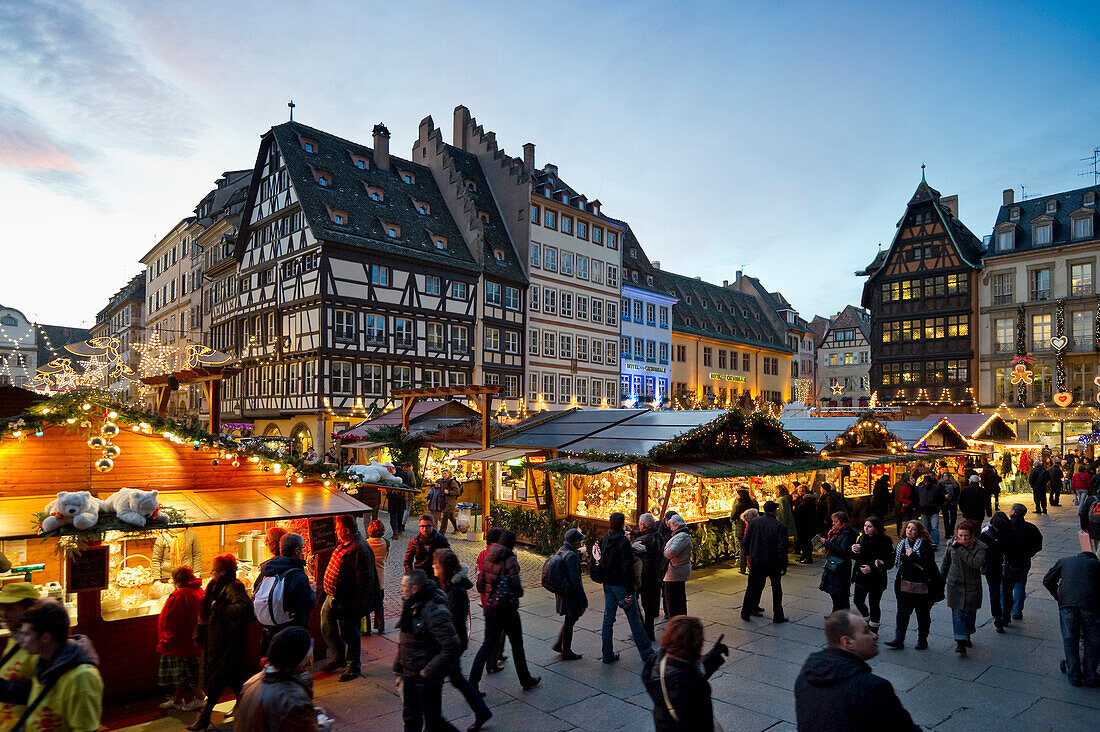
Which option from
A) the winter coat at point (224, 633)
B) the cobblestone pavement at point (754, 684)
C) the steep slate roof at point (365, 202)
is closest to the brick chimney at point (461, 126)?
the steep slate roof at point (365, 202)

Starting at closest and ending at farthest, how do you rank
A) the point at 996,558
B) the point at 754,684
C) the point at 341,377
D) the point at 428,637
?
the point at 428,637 < the point at 754,684 < the point at 996,558 < the point at 341,377

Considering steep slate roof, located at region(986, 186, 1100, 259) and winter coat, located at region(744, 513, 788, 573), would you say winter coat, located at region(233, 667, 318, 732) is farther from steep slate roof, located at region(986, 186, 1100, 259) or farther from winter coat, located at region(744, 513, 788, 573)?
steep slate roof, located at region(986, 186, 1100, 259)

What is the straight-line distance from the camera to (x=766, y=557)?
9289mm

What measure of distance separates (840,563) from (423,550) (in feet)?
16.4

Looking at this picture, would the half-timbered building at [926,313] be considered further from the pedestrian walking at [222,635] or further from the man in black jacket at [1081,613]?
the pedestrian walking at [222,635]

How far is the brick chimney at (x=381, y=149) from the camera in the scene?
39156mm

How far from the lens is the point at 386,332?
113ft

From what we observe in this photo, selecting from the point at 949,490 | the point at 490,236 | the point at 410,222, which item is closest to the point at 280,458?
the point at 949,490

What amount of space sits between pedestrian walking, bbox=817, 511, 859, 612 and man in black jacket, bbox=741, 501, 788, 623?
57 centimetres

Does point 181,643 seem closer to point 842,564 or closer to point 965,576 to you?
point 842,564

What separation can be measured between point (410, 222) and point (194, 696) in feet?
107

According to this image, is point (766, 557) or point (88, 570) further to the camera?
point (766, 557)

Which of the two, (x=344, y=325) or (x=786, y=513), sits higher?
(x=344, y=325)

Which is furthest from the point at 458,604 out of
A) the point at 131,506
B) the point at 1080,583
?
the point at 1080,583
